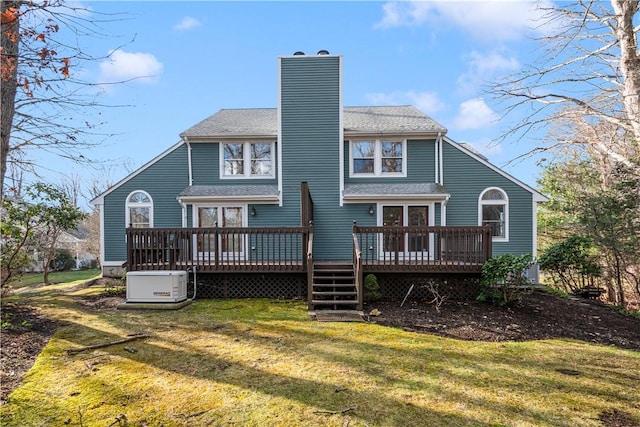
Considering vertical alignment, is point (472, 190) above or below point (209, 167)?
below

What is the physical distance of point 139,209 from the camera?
12406mm

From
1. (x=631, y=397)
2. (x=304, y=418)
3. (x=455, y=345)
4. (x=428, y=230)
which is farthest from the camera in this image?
(x=428, y=230)

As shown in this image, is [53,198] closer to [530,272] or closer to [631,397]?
[631,397]

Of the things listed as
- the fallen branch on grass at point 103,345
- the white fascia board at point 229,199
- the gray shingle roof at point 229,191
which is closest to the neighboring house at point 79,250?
the gray shingle roof at point 229,191

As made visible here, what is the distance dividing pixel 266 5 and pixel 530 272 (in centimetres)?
1227

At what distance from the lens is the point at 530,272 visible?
11750mm

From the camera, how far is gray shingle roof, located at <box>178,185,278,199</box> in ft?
36.7

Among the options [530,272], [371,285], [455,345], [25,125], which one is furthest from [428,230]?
[25,125]

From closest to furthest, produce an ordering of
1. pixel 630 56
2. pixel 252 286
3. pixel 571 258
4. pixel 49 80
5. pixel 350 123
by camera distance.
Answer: pixel 49 80 < pixel 630 56 < pixel 252 286 < pixel 571 258 < pixel 350 123

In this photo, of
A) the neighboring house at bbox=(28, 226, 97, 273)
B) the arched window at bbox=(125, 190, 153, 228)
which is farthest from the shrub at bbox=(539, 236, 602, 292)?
the neighboring house at bbox=(28, 226, 97, 273)

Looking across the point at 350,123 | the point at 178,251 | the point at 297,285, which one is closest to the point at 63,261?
the point at 178,251

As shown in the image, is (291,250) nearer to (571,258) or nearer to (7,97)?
(7,97)

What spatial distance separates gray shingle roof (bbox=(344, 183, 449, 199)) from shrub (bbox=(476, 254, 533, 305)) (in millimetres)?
3601

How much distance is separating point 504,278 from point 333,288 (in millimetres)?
3947
